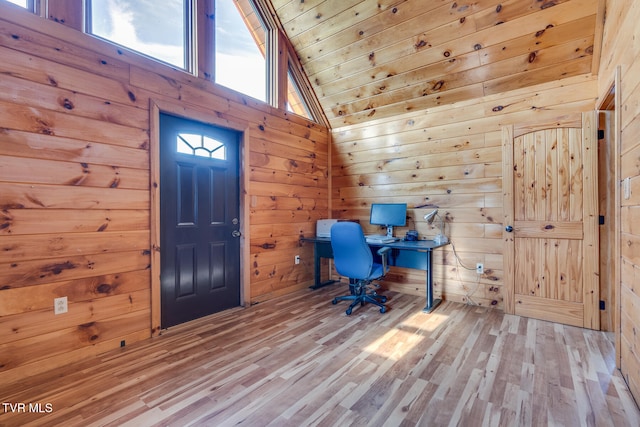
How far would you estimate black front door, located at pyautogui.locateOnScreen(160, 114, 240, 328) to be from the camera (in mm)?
2736

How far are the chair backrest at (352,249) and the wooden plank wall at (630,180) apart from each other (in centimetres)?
178

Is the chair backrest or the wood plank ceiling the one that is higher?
the wood plank ceiling

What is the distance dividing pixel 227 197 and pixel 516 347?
2.93m

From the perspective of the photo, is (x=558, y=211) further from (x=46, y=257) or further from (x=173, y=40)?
(x=46, y=257)

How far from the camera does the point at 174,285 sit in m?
2.78

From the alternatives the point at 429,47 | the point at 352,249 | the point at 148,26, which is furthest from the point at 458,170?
the point at 148,26

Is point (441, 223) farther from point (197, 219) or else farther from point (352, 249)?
point (197, 219)

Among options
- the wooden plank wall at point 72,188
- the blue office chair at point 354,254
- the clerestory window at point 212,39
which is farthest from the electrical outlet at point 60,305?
the blue office chair at point 354,254

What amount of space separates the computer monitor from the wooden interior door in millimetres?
1056

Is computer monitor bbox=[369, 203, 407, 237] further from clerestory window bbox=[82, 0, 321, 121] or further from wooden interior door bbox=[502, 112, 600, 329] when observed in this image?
clerestory window bbox=[82, 0, 321, 121]

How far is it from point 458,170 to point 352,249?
159 centimetres

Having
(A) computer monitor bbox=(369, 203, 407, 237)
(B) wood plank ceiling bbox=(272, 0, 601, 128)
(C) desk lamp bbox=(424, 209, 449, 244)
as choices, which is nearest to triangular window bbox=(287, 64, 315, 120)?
(B) wood plank ceiling bbox=(272, 0, 601, 128)

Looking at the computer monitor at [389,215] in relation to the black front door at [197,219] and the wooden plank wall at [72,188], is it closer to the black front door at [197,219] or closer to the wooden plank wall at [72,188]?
the black front door at [197,219]

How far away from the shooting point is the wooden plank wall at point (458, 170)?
3064 millimetres
